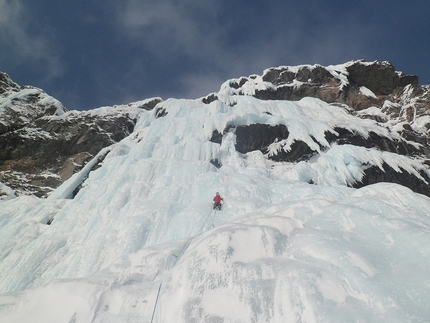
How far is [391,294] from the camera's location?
346 centimetres

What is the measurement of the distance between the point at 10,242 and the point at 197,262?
1408 cm

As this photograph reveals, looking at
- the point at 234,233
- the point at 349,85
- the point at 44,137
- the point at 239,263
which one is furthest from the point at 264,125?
the point at 44,137

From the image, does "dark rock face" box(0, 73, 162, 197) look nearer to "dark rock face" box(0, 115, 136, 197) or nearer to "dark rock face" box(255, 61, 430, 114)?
"dark rock face" box(0, 115, 136, 197)

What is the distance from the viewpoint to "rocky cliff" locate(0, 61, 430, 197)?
22656 mm

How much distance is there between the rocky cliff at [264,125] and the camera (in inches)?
892

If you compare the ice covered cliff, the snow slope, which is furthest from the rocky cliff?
the snow slope

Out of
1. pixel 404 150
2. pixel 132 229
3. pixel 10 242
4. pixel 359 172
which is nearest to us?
pixel 132 229

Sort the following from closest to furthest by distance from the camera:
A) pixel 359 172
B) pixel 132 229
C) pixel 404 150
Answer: pixel 132 229 → pixel 359 172 → pixel 404 150

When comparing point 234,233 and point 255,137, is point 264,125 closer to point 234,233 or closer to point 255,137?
point 255,137

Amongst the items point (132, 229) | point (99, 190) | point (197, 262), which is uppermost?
point (99, 190)

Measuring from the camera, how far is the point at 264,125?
2348 cm

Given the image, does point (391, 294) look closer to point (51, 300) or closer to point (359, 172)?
point (51, 300)

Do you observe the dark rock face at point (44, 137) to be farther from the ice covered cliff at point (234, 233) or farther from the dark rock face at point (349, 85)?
the dark rock face at point (349, 85)

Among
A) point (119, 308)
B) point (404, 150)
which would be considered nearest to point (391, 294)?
point (119, 308)
